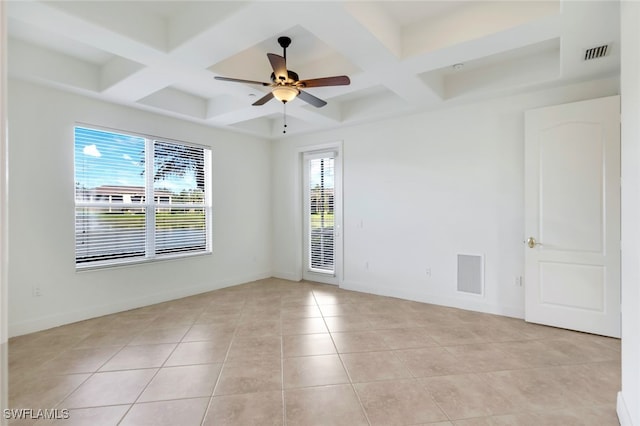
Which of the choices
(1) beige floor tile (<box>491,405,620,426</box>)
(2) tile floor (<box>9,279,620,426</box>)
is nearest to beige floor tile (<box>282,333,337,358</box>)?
(2) tile floor (<box>9,279,620,426</box>)

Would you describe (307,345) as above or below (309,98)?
below

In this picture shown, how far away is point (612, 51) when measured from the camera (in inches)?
108

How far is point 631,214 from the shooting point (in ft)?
5.71

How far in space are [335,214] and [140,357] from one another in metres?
3.45

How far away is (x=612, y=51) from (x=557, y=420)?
306 centimetres

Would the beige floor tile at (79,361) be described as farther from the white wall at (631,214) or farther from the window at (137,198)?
the white wall at (631,214)

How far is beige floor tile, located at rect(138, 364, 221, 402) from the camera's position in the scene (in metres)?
2.23

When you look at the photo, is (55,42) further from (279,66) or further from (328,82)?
(328,82)

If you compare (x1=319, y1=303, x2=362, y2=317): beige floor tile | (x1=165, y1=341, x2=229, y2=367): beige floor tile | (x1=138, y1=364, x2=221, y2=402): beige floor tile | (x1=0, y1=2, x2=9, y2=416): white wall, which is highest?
(x1=0, y1=2, x2=9, y2=416): white wall

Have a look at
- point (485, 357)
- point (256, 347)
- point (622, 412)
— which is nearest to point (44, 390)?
point (256, 347)

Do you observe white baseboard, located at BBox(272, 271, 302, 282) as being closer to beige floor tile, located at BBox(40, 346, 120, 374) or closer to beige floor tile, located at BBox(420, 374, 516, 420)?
beige floor tile, located at BBox(40, 346, 120, 374)

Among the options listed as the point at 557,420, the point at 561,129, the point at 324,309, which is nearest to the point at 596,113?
the point at 561,129

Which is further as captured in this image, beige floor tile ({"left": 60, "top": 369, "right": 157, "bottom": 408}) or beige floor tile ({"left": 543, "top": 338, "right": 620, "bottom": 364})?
beige floor tile ({"left": 543, "top": 338, "right": 620, "bottom": 364})

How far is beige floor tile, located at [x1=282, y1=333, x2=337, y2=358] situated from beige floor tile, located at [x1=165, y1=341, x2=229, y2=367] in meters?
0.58
